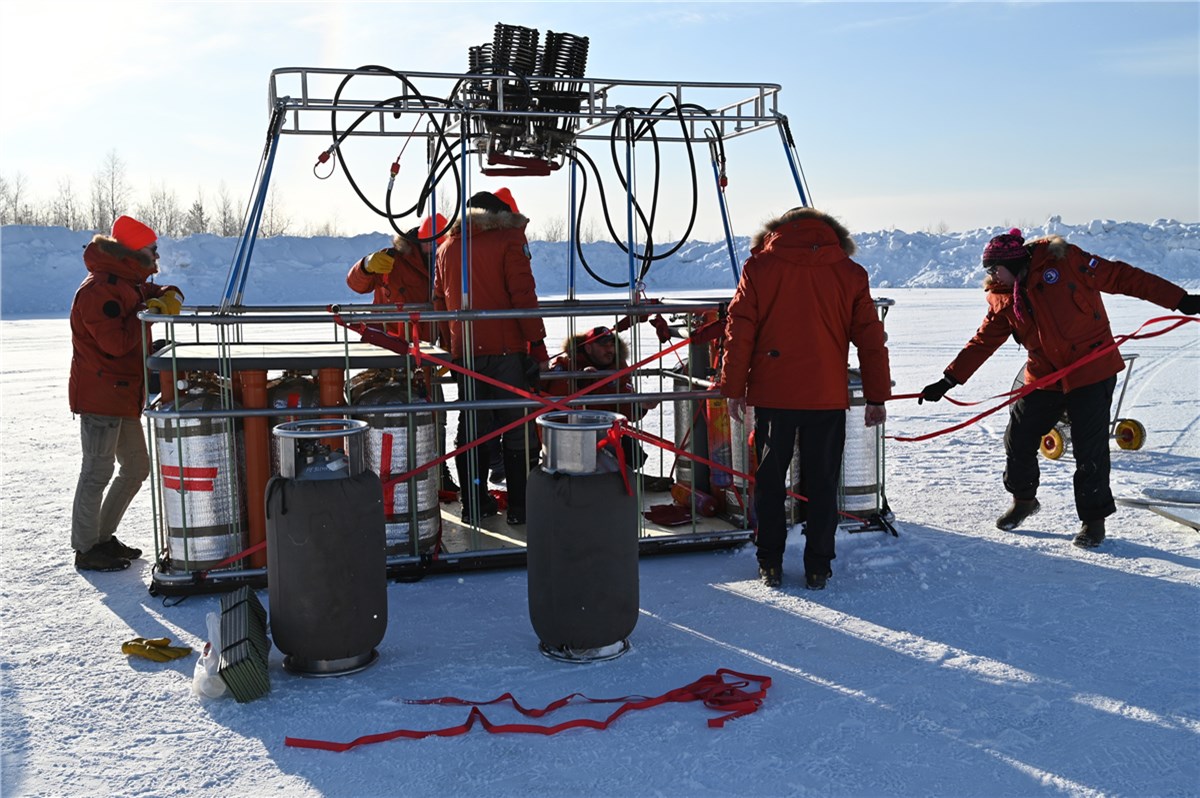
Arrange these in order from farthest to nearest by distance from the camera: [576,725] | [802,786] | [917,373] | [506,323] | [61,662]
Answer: [917,373] < [506,323] < [61,662] < [576,725] < [802,786]

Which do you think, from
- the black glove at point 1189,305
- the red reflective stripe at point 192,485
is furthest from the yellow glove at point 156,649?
the black glove at point 1189,305

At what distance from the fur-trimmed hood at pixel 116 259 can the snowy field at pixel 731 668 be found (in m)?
1.69

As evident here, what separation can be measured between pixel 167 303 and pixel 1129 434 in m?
7.44

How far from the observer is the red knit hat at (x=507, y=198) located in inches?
274

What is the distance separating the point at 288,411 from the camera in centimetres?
548

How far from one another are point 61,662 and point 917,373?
12.2 m

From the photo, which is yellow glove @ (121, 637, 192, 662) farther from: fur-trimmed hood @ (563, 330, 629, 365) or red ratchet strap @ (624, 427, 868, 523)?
fur-trimmed hood @ (563, 330, 629, 365)

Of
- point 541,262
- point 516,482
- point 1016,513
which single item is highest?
point 541,262

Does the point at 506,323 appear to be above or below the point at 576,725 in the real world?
above

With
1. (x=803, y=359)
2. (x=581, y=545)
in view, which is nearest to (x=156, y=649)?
(x=581, y=545)

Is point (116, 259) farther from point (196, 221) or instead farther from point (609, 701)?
point (196, 221)

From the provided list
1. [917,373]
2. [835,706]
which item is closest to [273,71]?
[835,706]

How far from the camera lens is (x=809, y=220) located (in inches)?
215

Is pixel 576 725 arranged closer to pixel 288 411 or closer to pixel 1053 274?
pixel 288 411
